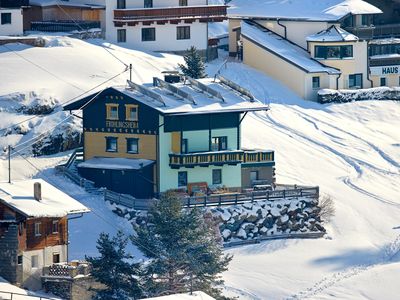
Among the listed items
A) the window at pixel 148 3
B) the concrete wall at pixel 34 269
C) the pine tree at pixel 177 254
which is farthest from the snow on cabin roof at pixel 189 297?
the window at pixel 148 3

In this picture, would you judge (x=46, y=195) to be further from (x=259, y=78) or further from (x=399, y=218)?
(x=259, y=78)

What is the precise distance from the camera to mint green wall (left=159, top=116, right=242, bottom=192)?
9162 centimetres

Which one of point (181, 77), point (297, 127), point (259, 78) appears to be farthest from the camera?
point (259, 78)

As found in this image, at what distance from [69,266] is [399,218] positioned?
20.9m

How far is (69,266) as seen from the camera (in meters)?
78.6

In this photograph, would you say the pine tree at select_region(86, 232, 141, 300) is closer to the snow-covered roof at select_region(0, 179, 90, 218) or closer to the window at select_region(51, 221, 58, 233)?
the snow-covered roof at select_region(0, 179, 90, 218)

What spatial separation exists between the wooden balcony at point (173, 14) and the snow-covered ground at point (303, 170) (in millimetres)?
2438

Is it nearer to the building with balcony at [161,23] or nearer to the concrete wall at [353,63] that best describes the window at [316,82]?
the concrete wall at [353,63]

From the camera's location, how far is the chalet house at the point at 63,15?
359 ft

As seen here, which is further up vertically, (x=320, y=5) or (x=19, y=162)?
(x=320, y=5)

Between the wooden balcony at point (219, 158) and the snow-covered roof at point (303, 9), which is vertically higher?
the snow-covered roof at point (303, 9)

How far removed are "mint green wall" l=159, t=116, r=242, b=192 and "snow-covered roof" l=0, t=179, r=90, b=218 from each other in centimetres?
1043

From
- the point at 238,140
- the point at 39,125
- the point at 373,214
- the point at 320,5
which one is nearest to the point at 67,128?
the point at 39,125

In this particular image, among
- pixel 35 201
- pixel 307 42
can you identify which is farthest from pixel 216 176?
pixel 307 42
